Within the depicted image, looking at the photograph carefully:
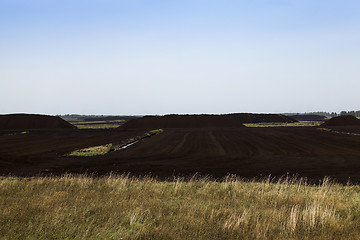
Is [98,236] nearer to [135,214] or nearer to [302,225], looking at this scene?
[135,214]

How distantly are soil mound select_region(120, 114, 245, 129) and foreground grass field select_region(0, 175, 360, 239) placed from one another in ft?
301

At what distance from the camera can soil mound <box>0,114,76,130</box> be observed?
97500 mm

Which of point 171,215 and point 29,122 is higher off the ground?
point 29,122

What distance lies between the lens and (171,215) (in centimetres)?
782

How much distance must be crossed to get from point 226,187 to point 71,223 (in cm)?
701

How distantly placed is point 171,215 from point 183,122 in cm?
10071

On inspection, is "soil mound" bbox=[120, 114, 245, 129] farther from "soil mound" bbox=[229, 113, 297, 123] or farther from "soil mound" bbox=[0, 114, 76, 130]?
"soil mound" bbox=[229, 113, 297, 123]

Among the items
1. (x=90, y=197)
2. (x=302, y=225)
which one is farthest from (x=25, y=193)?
(x=302, y=225)

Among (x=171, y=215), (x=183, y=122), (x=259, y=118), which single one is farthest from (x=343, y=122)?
(x=171, y=215)

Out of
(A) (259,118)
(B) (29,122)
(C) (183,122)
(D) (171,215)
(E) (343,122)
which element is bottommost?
(D) (171,215)

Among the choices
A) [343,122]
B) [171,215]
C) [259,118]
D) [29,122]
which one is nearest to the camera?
[171,215]

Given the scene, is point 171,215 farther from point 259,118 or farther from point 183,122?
point 259,118

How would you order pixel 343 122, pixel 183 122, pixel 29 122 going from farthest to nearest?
pixel 183 122 → pixel 343 122 → pixel 29 122

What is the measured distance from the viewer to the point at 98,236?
6398 mm
